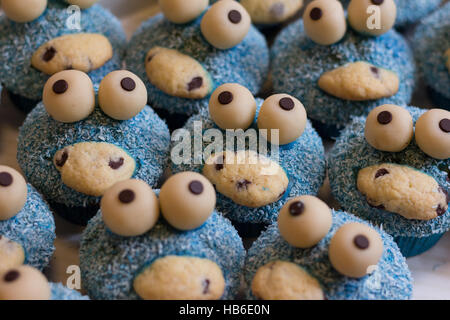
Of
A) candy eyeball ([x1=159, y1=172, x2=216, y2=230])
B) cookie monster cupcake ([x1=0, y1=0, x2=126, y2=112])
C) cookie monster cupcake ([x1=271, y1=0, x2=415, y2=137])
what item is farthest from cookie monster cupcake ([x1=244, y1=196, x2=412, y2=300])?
cookie monster cupcake ([x1=0, y1=0, x2=126, y2=112])

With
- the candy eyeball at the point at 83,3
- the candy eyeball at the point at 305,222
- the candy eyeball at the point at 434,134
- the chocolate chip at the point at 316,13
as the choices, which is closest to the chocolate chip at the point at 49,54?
the candy eyeball at the point at 83,3

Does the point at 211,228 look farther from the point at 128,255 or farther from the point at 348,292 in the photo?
the point at 348,292

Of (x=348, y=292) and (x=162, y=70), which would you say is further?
(x=162, y=70)

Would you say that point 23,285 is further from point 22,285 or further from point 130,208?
point 130,208

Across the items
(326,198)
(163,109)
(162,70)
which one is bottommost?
(326,198)

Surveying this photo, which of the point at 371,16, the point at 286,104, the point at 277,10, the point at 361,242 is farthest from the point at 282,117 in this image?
the point at 277,10
